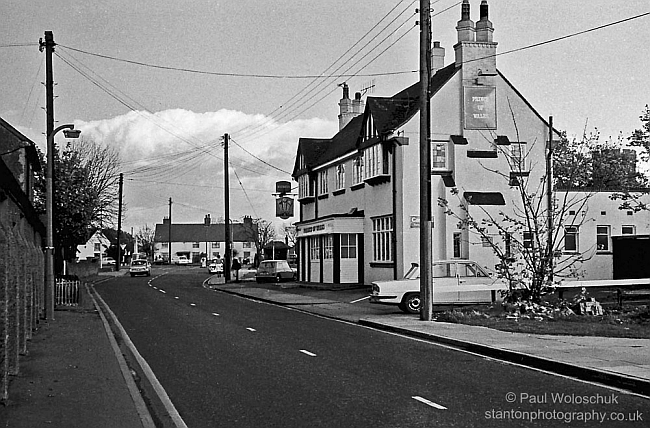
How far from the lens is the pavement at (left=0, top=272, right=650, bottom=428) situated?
32.7 ft

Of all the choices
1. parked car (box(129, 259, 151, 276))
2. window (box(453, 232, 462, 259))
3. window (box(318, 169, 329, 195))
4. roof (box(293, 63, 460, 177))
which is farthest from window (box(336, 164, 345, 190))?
Result: parked car (box(129, 259, 151, 276))

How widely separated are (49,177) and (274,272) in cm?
2954

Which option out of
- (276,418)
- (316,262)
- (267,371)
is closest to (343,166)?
(316,262)

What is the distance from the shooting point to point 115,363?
1451 cm

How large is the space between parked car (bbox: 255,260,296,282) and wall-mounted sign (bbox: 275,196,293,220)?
3071 mm

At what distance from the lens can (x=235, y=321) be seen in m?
23.9

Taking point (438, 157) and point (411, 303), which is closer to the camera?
point (411, 303)

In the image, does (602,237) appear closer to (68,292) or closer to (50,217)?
(68,292)

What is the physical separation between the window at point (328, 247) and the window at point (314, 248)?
1228mm

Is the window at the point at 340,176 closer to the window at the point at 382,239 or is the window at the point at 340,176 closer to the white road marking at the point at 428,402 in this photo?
the window at the point at 382,239

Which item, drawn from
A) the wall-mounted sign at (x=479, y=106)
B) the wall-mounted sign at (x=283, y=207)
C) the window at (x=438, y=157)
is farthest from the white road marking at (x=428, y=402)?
the wall-mounted sign at (x=283, y=207)

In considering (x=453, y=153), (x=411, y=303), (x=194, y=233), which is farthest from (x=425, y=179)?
(x=194, y=233)

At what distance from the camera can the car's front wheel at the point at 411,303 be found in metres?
25.1

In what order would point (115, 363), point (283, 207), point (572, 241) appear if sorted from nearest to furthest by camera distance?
1. point (115, 363)
2. point (572, 241)
3. point (283, 207)
